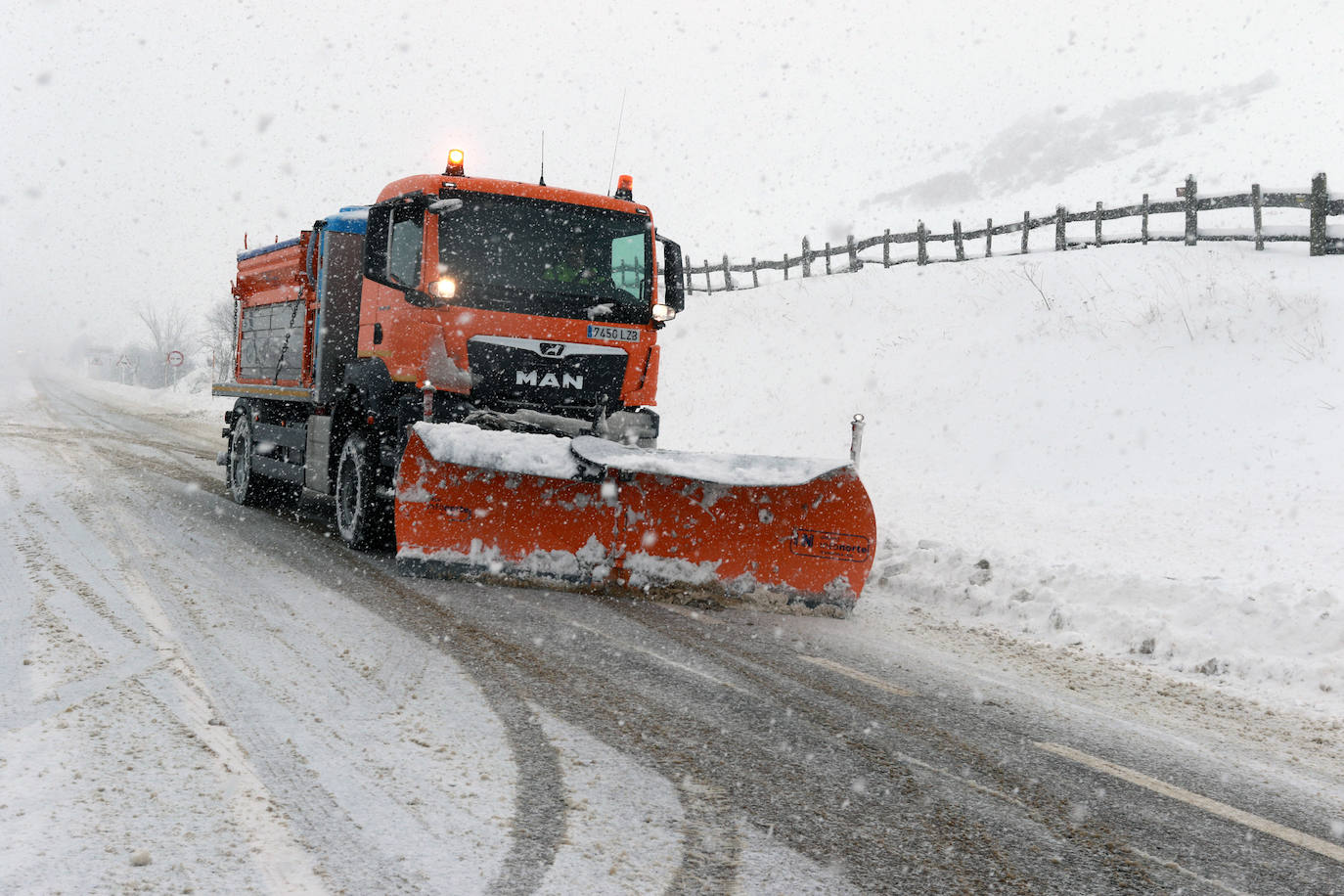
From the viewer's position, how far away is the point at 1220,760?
13.2ft

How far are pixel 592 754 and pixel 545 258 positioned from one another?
15.0 ft

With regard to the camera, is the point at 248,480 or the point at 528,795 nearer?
the point at 528,795

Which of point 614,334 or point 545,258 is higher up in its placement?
point 545,258

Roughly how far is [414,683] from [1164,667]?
13.0ft

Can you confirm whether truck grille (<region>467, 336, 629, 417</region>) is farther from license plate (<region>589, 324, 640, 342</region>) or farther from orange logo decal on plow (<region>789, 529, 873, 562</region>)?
orange logo decal on plow (<region>789, 529, 873, 562</region>)

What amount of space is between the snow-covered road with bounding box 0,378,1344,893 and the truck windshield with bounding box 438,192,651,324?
215 cm

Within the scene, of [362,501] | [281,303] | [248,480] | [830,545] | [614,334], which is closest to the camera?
[830,545]

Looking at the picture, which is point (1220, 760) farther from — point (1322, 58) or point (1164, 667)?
point (1322, 58)

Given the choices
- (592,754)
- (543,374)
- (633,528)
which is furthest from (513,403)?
(592,754)

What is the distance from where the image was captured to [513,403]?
7.14 m

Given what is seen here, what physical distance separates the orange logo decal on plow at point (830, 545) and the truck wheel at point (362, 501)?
119 inches

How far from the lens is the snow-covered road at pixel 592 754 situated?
2.69 meters

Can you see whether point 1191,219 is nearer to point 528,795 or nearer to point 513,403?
point 513,403

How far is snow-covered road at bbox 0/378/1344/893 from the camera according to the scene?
269cm
